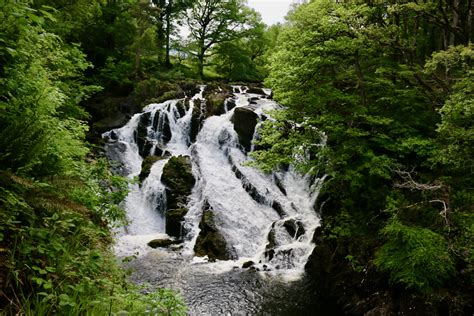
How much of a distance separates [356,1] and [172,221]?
1066cm

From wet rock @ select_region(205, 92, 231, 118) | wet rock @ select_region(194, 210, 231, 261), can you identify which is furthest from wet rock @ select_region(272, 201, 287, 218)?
wet rock @ select_region(205, 92, 231, 118)

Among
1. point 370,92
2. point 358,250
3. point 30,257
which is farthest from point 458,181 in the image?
point 30,257

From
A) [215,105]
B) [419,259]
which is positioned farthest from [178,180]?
[419,259]

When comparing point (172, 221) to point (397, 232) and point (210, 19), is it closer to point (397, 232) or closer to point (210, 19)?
point (397, 232)

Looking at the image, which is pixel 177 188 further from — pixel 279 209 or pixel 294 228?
pixel 294 228

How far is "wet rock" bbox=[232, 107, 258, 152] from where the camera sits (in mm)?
18156

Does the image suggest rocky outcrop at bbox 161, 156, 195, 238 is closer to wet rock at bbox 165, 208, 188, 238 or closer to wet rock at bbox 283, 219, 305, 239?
wet rock at bbox 165, 208, 188, 238

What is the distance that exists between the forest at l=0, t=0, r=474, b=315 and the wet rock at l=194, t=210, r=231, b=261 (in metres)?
3.24

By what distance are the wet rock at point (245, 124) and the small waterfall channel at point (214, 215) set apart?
6 centimetres

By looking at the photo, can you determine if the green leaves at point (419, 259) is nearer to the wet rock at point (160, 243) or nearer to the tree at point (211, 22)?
the wet rock at point (160, 243)

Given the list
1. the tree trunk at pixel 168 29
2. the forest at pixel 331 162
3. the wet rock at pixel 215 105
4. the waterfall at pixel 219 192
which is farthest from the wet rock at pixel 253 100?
the tree trunk at pixel 168 29

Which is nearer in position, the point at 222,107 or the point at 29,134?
the point at 29,134

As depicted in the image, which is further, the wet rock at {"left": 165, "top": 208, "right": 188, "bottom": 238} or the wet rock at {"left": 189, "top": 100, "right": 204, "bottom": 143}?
the wet rock at {"left": 189, "top": 100, "right": 204, "bottom": 143}

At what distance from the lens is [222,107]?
68.7 feet
